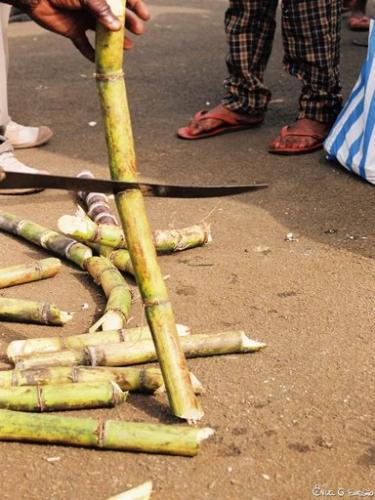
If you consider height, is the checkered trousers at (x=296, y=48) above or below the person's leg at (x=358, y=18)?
above

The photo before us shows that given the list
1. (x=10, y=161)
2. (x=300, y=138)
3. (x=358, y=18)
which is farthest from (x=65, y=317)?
(x=358, y=18)

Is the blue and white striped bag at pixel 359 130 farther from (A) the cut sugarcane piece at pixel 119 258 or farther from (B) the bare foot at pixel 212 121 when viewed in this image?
(A) the cut sugarcane piece at pixel 119 258

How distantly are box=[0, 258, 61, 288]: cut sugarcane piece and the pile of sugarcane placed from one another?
1.05ft

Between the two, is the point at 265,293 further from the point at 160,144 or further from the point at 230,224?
the point at 160,144

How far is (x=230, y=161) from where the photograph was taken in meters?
5.72

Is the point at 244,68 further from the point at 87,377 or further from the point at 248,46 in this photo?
the point at 87,377

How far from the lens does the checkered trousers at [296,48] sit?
5.54 m

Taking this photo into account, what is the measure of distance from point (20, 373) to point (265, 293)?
1215mm

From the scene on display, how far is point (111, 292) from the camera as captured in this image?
3.88m

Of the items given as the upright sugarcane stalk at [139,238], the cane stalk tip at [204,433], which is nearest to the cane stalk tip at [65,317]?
the upright sugarcane stalk at [139,238]

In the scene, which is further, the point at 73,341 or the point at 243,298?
the point at 243,298

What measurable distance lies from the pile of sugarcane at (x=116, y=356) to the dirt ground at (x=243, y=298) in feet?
0.20

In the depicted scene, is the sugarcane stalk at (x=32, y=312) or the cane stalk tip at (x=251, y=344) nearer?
the cane stalk tip at (x=251, y=344)

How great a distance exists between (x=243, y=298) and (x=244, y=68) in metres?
2.22
